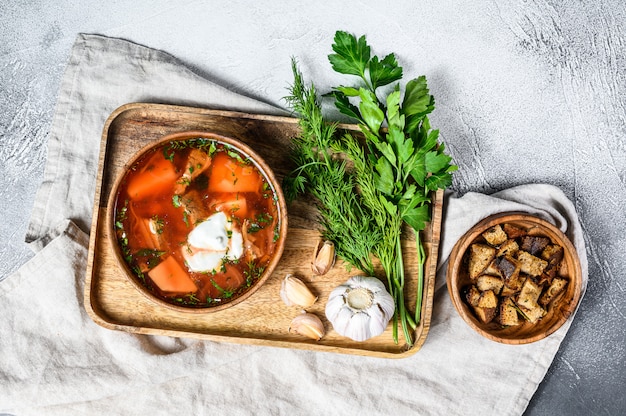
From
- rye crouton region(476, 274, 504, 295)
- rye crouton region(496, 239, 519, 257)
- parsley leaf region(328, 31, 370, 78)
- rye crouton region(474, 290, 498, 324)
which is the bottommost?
rye crouton region(474, 290, 498, 324)

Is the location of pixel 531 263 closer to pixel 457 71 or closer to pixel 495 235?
pixel 495 235

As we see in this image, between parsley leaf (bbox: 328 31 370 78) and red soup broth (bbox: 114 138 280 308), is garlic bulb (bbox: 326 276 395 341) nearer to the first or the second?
red soup broth (bbox: 114 138 280 308)

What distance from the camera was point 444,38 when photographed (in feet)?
7.21

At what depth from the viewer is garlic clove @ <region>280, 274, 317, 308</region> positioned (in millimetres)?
1969

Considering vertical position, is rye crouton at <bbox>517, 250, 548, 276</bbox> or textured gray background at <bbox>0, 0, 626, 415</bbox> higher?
textured gray background at <bbox>0, 0, 626, 415</bbox>

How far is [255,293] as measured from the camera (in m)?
2.01

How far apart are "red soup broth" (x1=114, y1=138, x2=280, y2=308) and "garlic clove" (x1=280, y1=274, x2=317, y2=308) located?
15 centimetres

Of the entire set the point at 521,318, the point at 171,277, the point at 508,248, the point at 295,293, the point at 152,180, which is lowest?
the point at 521,318

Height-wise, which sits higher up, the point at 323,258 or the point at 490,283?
the point at 323,258

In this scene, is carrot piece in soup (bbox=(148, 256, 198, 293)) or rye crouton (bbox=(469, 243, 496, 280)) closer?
carrot piece in soup (bbox=(148, 256, 198, 293))

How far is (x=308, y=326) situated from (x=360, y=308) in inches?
7.4

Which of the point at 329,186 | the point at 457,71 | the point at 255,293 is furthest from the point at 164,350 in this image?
the point at 457,71

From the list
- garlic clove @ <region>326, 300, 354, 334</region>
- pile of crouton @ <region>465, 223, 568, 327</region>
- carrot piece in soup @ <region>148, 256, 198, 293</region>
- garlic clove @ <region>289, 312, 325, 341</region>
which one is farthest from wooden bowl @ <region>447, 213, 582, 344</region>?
carrot piece in soup @ <region>148, 256, 198, 293</region>

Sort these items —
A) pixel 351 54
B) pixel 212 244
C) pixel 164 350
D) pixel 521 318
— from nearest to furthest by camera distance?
1. pixel 212 244
2. pixel 351 54
3. pixel 521 318
4. pixel 164 350
